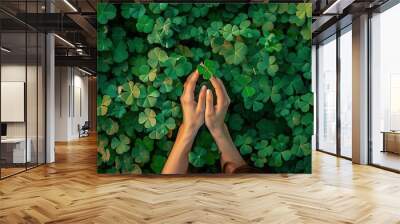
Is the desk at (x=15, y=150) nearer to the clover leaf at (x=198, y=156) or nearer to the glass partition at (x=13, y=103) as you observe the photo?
the glass partition at (x=13, y=103)

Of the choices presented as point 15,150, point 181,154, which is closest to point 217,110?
point 181,154

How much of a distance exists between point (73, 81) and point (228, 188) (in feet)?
42.8

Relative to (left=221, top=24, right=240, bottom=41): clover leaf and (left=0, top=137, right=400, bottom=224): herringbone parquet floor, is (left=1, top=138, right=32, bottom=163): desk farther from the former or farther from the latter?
(left=221, top=24, right=240, bottom=41): clover leaf

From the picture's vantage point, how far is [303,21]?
22.2 feet

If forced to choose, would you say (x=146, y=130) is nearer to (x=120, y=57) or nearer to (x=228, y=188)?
(x=120, y=57)

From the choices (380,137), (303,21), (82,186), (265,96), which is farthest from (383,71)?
(82,186)

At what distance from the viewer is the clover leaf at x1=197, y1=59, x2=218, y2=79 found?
6.69 meters

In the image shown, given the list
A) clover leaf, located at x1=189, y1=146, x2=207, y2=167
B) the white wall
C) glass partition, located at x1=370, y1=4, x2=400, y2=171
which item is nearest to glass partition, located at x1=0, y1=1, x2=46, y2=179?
clover leaf, located at x1=189, y1=146, x2=207, y2=167

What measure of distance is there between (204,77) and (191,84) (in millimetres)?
248

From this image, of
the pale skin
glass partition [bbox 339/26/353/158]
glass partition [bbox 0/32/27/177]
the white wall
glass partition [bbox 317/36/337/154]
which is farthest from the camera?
the white wall

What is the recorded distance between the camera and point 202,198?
499cm

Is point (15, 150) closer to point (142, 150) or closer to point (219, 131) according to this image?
point (142, 150)

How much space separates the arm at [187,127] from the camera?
21.9 ft

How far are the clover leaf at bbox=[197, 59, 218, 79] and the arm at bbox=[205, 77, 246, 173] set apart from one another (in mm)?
95
